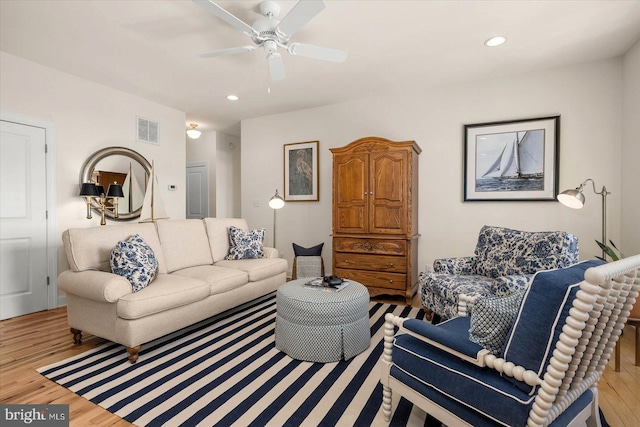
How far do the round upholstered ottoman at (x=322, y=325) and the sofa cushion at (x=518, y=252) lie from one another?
127 centimetres

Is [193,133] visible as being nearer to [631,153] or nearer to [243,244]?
[243,244]

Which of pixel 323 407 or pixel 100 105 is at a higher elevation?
pixel 100 105

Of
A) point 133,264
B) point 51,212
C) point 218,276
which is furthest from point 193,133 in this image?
point 133,264

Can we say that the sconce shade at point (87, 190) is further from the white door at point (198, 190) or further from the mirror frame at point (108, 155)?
the white door at point (198, 190)

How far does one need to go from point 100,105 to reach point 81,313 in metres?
2.72

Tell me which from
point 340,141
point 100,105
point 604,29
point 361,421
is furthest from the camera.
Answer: point 340,141

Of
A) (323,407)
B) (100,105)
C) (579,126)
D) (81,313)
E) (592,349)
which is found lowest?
A: (323,407)

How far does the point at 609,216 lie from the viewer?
3.16m

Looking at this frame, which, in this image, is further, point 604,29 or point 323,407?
point 604,29

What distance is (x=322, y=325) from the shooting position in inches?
85.7

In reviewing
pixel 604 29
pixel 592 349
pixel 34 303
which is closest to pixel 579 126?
pixel 604 29

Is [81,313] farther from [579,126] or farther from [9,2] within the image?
[579,126]

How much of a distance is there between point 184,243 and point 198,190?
3.46m

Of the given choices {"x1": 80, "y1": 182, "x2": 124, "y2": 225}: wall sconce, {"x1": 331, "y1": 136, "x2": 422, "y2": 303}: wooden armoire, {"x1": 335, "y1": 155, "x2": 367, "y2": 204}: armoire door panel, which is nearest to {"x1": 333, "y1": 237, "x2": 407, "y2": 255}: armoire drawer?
{"x1": 331, "y1": 136, "x2": 422, "y2": 303}: wooden armoire
